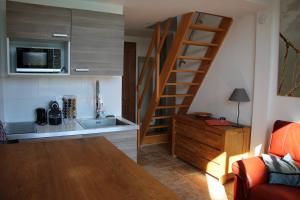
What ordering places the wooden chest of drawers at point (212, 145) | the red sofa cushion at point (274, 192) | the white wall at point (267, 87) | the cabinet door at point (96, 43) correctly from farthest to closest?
the wooden chest of drawers at point (212, 145) → the white wall at point (267, 87) → the cabinet door at point (96, 43) → the red sofa cushion at point (274, 192)

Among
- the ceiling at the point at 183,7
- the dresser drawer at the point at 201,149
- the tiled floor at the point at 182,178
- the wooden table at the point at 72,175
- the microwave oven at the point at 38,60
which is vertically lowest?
the tiled floor at the point at 182,178

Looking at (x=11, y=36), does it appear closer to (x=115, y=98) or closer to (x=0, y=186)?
(x=115, y=98)

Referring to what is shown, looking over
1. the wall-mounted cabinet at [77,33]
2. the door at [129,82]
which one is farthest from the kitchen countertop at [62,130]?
the door at [129,82]

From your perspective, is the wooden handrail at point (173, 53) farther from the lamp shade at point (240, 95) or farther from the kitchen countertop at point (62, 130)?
the kitchen countertop at point (62, 130)

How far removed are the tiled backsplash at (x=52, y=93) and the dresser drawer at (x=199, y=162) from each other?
1365mm

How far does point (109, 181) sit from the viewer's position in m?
1.14

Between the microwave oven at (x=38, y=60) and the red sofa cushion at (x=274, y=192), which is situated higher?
the microwave oven at (x=38, y=60)

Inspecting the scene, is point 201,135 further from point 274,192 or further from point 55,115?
point 55,115

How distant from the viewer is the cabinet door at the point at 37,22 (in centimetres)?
244

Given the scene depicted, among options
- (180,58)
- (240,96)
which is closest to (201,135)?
(240,96)

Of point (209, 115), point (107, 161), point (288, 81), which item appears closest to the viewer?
point (107, 161)

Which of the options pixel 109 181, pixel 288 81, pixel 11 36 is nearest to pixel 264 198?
pixel 288 81

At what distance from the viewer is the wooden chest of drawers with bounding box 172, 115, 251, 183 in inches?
130

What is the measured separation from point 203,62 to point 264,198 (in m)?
2.52
